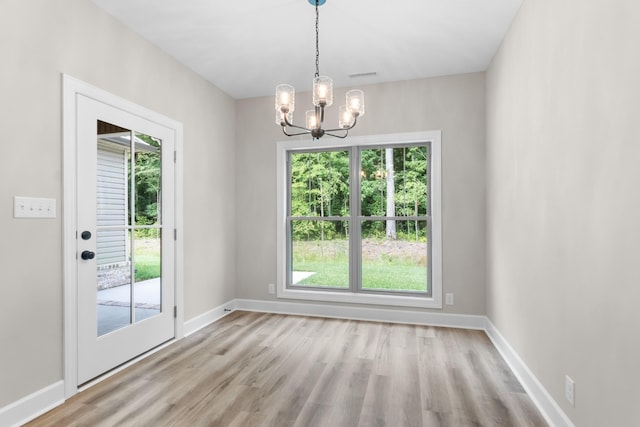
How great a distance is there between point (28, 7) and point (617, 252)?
3360 mm

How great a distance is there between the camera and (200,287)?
3.77 meters

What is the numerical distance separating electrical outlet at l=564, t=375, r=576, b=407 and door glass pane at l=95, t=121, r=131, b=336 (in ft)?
10.0

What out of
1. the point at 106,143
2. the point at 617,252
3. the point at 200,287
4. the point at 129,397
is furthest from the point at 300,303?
the point at 617,252

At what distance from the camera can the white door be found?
8.00 ft

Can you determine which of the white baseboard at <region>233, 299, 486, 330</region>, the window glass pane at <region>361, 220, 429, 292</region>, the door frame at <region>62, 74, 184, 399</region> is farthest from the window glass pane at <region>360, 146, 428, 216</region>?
the door frame at <region>62, 74, 184, 399</region>

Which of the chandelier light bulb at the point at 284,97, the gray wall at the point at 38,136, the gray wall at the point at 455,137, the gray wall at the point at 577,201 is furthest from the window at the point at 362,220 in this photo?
the gray wall at the point at 38,136

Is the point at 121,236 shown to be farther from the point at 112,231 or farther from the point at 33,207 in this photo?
the point at 33,207

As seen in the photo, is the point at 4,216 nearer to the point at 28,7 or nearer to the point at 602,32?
the point at 28,7

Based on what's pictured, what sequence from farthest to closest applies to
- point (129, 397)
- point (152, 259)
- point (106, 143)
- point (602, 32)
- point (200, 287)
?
point (200, 287) < point (152, 259) < point (106, 143) < point (129, 397) < point (602, 32)

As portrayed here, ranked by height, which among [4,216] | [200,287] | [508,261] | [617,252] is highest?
[4,216]

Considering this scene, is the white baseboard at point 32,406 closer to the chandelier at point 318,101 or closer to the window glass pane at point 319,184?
the chandelier at point 318,101

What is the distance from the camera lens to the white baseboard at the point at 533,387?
1.93 meters

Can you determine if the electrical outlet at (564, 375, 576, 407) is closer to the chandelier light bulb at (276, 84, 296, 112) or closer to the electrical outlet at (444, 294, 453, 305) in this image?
the electrical outlet at (444, 294, 453, 305)

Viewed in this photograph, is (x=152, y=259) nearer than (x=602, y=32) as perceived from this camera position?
No
